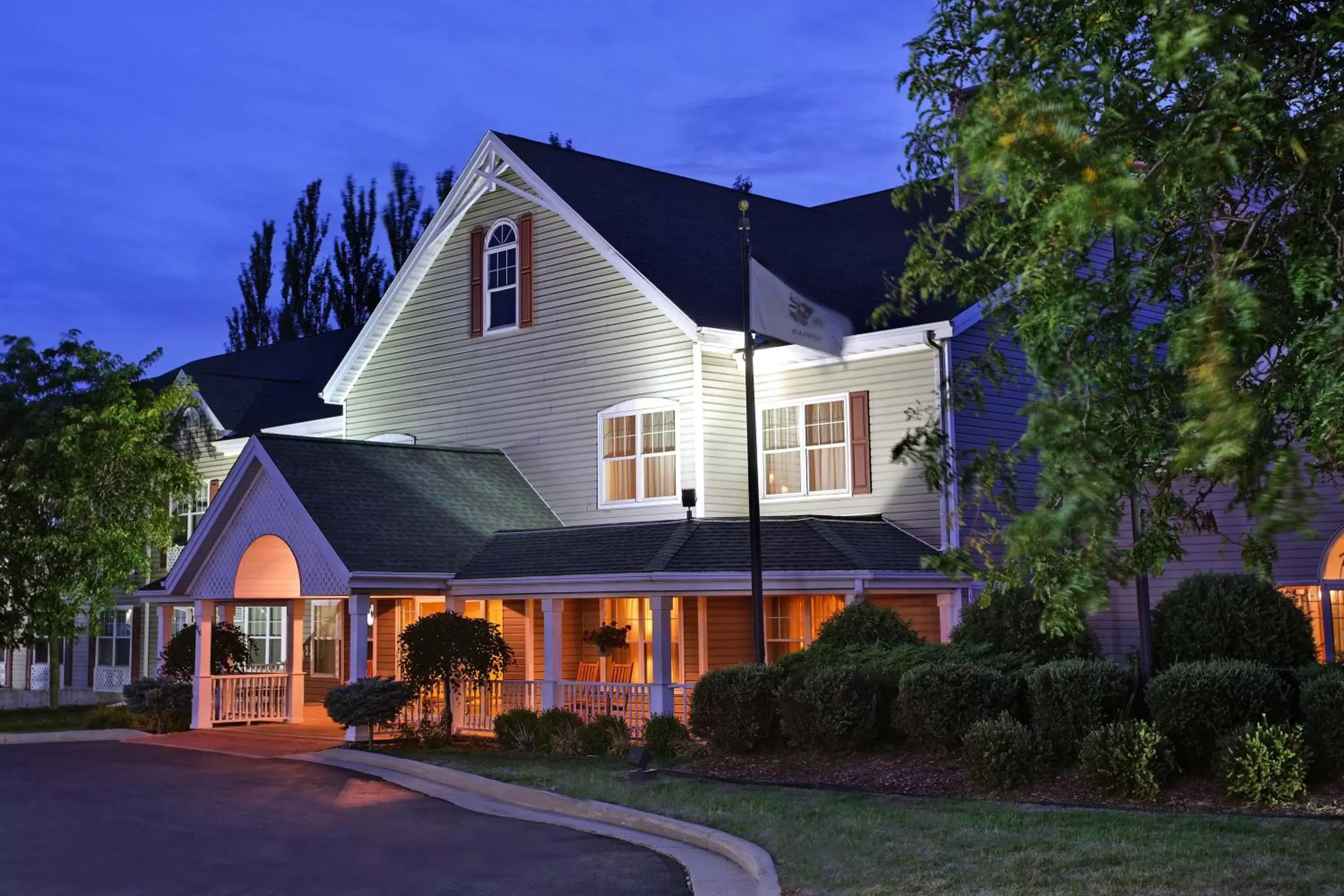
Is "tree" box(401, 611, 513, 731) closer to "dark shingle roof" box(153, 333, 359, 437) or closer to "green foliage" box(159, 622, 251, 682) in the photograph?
"green foliage" box(159, 622, 251, 682)

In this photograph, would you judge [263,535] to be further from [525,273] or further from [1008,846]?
[1008,846]

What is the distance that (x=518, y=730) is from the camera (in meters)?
22.2

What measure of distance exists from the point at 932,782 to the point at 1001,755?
1.06 meters

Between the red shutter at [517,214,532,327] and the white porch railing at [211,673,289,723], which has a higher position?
the red shutter at [517,214,532,327]

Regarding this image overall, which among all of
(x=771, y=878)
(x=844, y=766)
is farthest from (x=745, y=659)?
(x=771, y=878)

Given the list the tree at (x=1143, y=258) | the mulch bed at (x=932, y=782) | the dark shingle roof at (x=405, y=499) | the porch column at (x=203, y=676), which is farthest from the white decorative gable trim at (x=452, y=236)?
the tree at (x=1143, y=258)

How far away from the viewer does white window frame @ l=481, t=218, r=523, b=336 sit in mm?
28453

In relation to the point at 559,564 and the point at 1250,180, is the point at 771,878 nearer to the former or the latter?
the point at 1250,180

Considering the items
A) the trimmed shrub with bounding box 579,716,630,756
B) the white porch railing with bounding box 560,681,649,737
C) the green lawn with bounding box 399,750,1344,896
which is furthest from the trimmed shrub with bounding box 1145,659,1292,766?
the white porch railing with bounding box 560,681,649,737

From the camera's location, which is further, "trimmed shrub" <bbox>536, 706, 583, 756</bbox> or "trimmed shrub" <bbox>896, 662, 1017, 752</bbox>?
"trimmed shrub" <bbox>536, 706, 583, 756</bbox>

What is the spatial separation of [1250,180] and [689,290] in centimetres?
1839

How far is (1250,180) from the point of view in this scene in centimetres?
826

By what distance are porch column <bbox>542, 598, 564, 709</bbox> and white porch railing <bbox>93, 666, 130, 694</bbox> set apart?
739 inches

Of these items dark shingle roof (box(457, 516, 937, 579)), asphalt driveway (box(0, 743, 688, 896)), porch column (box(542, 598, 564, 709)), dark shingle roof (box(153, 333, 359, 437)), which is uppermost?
dark shingle roof (box(153, 333, 359, 437))
